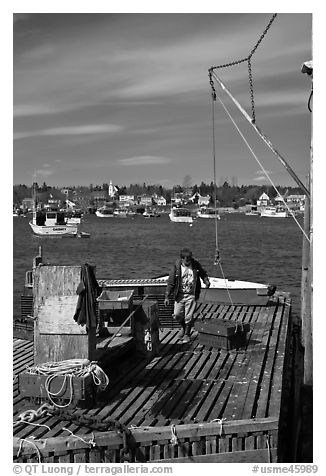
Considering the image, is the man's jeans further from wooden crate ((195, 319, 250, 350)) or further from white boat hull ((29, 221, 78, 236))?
white boat hull ((29, 221, 78, 236))

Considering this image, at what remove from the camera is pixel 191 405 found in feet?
27.2

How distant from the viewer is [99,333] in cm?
1059

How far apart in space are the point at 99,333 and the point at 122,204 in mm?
173445

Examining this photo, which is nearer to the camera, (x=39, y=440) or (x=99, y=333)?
(x=39, y=440)

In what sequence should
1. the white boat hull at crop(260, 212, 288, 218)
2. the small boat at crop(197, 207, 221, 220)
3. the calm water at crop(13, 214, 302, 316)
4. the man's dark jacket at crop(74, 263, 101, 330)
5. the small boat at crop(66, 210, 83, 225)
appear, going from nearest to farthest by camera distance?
1. the man's dark jacket at crop(74, 263, 101, 330)
2. the calm water at crop(13, 214, 302, 316)
3. the small boat at crop(66, 210, 83, 225)
4. the small boat at crop(197, 207, 221, 220)
5. the white boat hull at crop(260, 212, 288, 218)

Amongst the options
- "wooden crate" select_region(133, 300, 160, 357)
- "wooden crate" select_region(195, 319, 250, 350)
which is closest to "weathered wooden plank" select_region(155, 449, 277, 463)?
"wooden crate" select_region(133, 300, 160, 357)

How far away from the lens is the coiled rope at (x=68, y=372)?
8.15 metres

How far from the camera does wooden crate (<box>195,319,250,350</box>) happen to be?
1098cm

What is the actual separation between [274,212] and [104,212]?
160 feet

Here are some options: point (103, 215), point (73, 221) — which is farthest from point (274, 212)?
point (73, 221)

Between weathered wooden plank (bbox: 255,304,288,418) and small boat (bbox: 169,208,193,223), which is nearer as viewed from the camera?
weathered wooden plank (bbox: 255,304,288,418)

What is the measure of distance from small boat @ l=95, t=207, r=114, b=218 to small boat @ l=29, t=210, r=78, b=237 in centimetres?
7333
